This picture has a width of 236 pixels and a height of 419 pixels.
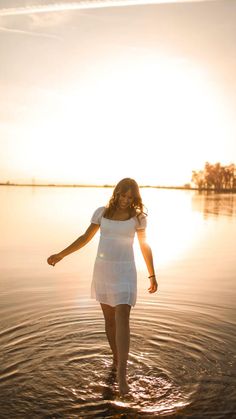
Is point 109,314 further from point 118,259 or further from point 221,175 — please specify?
point 221,175

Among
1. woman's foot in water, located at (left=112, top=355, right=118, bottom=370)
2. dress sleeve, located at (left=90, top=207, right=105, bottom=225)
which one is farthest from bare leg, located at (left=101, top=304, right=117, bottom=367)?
dress sleeve, located at (left=90, top=207, right=105, bottom=225)

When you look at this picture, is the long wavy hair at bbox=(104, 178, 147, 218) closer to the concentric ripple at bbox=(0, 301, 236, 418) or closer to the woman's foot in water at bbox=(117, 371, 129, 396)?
the woman's foot in water at bbox=(117, 371, 129, 396)

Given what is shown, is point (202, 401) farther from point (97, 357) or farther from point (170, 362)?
point (97, 357)

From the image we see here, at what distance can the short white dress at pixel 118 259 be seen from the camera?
222 inches

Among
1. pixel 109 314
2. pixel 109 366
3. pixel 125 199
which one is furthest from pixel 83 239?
pixel 109 366

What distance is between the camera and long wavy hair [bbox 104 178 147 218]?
5.68m

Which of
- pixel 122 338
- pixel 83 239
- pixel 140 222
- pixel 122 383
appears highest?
pixel 140 222

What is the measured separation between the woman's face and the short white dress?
0.19 metres

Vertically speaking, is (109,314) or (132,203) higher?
(132,203)

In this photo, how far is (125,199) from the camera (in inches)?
224

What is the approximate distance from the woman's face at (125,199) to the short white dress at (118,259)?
0.19 metres

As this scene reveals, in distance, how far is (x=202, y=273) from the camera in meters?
14.0

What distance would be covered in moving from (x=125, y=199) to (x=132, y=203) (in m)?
0.11

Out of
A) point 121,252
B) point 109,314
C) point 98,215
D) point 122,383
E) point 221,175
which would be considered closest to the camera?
point 122,383
